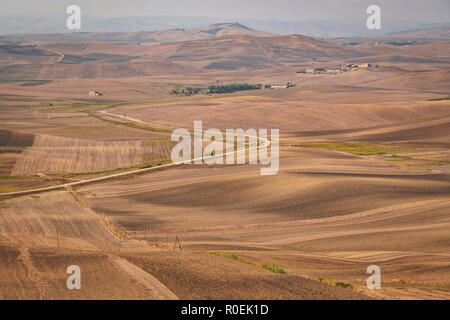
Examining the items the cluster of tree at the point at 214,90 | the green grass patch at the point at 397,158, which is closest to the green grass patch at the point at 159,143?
the green grass patch at the point at 397,158

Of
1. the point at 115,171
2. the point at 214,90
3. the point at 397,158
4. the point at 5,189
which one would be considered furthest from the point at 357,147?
the point at 214,90

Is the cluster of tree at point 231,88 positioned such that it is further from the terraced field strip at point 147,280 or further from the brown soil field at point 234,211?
the terraced field strip at point 147,280

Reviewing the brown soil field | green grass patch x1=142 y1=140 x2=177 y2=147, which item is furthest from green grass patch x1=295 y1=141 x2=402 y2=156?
green grass patch x1=142 y1=140 x2=177 y2=147

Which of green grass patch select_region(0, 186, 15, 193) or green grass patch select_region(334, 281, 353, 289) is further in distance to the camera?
green grass patch select_region(0, 186, 15, 193)

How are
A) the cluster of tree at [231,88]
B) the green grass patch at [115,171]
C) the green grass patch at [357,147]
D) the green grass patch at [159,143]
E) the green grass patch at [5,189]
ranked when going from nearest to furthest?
the green grass patch at [5,189]
the green grass patch at [115,171]
the green grass patch at [357,147]
the green grass patch at [159,143]
the cluster of tree at [231,88]

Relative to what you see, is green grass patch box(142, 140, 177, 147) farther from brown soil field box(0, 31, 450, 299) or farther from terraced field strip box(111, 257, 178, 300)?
terraced field strip box(111, 257, 178, 300)

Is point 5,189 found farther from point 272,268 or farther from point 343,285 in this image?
point 343,285

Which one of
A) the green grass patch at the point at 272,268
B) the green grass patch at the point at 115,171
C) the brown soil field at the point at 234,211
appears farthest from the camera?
the green grass patch at the point at 115,171

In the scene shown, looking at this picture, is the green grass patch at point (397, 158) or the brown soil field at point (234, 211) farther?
the green grass patch at point (397, 158)

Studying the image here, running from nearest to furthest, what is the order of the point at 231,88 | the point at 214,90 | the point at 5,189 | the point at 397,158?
1. the point at 5,189
2. the point at 397,158
3. the point at 214,90
4. the point at 231,88
